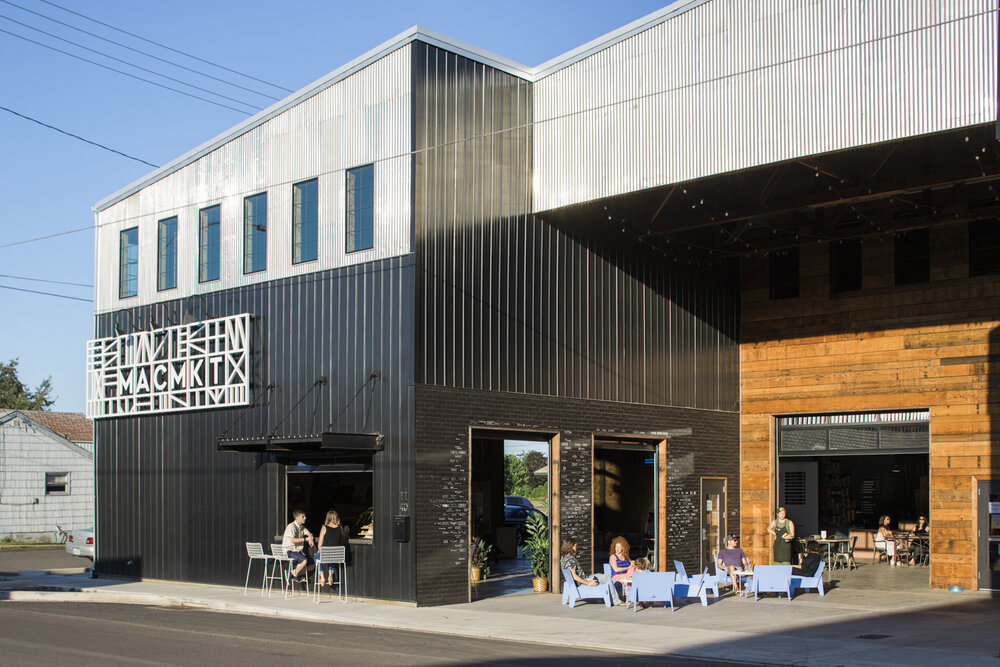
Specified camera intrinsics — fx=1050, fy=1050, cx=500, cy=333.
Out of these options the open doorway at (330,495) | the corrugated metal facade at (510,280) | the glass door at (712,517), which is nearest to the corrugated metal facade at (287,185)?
the corrugated metal facade at (510,280)

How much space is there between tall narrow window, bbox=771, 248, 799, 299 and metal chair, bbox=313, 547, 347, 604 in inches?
505

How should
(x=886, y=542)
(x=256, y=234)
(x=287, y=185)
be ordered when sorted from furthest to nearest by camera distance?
(x=886, y=542) → (x=256, y=234) → (x=287, y=185)

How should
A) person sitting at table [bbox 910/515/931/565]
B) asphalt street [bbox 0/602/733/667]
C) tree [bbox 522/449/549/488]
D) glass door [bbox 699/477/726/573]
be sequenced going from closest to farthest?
asphalt street [bbox 0/602/733/667], glass door [bbox 699/477/726/573], person sitting at table [bbox 910/515/931/565], tree [bbox 522/449/549/488]

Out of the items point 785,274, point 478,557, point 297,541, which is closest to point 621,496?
point 785,274

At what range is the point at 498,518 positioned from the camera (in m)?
32.1

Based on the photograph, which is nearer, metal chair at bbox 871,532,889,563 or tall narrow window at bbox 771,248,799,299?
tall narrow window at bbox 771,248,799,299

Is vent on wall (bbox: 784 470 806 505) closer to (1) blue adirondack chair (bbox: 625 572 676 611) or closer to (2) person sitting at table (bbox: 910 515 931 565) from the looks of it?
(2) person sitting at table (bbox: 910 515 931 565)

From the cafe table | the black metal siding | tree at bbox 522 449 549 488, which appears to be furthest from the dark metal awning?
tree at bbox 522 449 549 488

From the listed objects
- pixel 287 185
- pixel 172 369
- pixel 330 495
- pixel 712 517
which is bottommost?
pixel 712 517

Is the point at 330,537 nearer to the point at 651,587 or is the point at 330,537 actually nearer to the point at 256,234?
the point at 651,587

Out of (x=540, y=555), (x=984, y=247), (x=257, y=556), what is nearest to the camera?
(x=257, y=556)

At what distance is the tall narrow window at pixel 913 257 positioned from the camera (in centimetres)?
2362

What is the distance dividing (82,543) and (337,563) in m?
13.8

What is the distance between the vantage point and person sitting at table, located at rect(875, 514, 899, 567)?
89.4 ft
